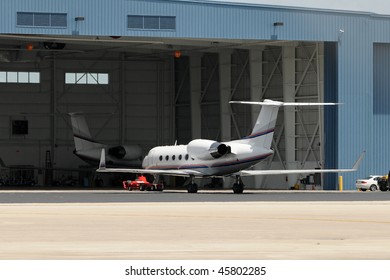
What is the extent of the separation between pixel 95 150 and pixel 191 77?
10.1 m

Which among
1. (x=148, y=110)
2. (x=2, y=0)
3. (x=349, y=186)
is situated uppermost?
(x=2, y=0)

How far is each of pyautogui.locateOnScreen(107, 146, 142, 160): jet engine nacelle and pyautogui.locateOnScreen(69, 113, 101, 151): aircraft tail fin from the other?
1522 millimetres

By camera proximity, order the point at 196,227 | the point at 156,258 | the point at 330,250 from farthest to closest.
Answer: the point at 196,227 < the point at 330,250 < the point at 156,258

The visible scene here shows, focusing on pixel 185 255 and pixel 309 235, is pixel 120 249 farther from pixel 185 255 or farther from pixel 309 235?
pixel 309 235

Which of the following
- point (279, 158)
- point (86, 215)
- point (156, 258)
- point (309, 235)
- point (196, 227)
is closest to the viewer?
point (156, 258)

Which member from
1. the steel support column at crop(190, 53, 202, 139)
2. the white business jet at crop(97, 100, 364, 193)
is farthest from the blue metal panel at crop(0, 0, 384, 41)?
the steel support column at crop(190, 53, 202, 139)

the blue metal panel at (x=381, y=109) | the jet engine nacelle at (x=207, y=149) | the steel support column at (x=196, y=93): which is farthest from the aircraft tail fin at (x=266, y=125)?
the steel support column at (x=196, y=93)

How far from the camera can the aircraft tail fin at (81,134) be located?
77.7 metres

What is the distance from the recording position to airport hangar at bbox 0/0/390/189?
60.6m

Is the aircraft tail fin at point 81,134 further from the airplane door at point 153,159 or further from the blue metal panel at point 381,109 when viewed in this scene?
the blue metal panel at point 381,109

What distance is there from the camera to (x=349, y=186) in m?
63.6

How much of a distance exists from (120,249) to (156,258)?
200 cm

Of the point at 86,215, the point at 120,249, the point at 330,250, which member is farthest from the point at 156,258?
the point at 86,215

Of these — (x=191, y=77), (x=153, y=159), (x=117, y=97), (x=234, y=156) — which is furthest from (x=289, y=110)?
(x=117, y=97)
